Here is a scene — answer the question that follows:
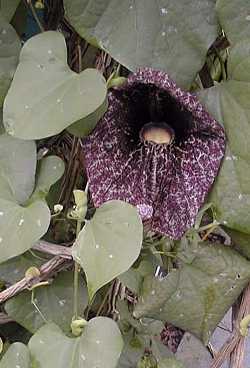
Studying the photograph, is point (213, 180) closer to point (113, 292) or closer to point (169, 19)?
point (169, 19)

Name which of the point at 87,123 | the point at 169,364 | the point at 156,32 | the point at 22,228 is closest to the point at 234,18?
the point at 156,32

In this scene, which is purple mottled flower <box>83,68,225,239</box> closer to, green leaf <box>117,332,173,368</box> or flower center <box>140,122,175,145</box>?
flower center <box>140,122,175,145</box>

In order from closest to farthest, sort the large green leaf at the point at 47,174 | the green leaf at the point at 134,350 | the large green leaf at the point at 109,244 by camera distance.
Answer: the large green leaf at the point at 109,244
the large green leaf at the point at 47,174
the green leaf at the point at 134,350

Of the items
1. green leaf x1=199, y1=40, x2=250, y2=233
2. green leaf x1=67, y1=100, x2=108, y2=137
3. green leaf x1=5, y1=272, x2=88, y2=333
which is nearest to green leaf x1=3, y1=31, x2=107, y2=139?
green leaf x1=67, y1=100, x2=108, y2=137

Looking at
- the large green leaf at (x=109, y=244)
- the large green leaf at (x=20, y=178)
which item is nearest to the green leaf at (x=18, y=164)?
the large green leaf at (x=20, y=178)

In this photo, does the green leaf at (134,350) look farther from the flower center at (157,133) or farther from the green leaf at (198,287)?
the flower center at (157,133)

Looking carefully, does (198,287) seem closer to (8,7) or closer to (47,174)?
(47,174)


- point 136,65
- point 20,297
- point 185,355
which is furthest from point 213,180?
point 185,355
